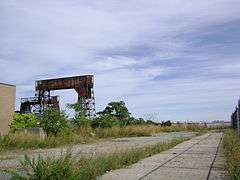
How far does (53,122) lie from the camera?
31125mm

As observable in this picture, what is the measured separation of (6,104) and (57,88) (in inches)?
1202

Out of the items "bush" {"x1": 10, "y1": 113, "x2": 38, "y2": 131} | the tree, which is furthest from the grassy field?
the tree

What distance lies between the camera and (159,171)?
38.4ft

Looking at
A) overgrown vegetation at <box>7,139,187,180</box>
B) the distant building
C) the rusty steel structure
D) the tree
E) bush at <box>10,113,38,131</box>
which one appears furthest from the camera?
the tree

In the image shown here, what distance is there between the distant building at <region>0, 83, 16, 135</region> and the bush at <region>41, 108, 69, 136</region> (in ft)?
13.1

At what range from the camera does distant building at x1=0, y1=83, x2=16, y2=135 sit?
33438 millimetres

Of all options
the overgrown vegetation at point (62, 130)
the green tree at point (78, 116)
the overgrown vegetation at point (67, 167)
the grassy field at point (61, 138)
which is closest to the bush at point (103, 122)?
the overgrown vegetation at point (62, 130)

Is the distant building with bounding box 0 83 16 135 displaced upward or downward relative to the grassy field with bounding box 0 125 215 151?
upward

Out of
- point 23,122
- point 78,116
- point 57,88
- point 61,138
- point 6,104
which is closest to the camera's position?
point 61,138

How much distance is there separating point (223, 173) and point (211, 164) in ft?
7.13

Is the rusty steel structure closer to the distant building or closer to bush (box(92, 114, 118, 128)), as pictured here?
bush (box(92, 114, 118, 128))

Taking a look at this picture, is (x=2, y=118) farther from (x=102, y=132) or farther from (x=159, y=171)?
(x=159, y=171)

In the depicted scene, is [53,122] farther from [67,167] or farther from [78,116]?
[67,167]

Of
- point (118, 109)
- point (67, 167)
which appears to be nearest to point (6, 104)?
point (67, 167)
